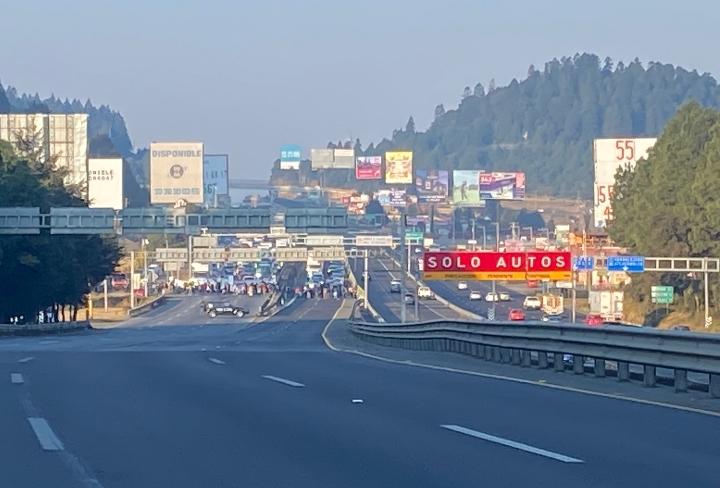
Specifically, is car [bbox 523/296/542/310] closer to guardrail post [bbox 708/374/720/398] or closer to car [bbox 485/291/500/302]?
car [bbox 485/291/500/302]

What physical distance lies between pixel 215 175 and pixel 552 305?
80423 millimetres

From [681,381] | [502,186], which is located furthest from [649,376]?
[502,186]

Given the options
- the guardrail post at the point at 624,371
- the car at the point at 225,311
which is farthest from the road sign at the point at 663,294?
the guardrail post at the point at 624,371

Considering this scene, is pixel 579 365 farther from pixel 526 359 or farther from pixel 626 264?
pixel 626 264

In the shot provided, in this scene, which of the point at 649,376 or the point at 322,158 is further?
the point at 322,158

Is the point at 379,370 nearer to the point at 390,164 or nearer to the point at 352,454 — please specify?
the point at 352,454

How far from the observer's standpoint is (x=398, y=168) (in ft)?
577

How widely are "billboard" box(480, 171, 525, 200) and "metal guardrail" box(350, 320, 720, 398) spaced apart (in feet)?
513

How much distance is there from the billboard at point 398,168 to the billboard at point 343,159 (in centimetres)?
466

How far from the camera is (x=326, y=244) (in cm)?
11531

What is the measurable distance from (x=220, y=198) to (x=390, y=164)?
21.5 metres

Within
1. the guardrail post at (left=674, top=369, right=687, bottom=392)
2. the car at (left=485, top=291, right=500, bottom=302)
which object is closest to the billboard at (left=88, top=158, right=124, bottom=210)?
the car at (left=485, top=291, right=500, bottom=302)

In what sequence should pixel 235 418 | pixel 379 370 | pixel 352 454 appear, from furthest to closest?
pixel 379 370, pixel 235 418, pixel 352 454

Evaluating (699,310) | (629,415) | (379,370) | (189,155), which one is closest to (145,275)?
(189,155)
